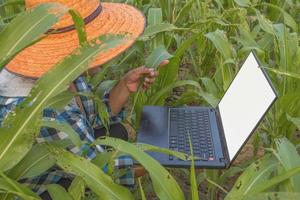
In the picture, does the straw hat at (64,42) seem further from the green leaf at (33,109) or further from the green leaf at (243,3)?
the green leaf at (243,3)

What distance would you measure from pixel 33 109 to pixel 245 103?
0.55m

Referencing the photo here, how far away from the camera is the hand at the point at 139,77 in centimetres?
A: 146

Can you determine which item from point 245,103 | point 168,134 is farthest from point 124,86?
point 245,103

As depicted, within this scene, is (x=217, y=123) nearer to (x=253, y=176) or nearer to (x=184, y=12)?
(x=253, y=176)

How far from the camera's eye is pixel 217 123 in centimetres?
143

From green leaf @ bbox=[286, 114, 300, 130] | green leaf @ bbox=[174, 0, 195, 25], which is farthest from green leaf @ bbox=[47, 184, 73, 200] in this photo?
green leaf @ bbox=[174, 0, 195, 25]

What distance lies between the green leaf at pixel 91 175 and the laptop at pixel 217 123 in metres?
0.29

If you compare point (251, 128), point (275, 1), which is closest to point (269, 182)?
point (251, 128)

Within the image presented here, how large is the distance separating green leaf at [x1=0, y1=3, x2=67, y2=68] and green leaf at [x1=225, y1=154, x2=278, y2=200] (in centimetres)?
50

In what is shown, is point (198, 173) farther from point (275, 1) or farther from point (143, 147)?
point (275, 1)

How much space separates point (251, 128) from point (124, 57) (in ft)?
3.25

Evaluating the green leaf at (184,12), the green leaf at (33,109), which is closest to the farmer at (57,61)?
the green leaf at (33,109)

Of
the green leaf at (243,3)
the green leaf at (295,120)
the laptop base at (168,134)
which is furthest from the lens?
the green leaf at (243,3)

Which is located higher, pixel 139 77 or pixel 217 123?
pixel 139 77
